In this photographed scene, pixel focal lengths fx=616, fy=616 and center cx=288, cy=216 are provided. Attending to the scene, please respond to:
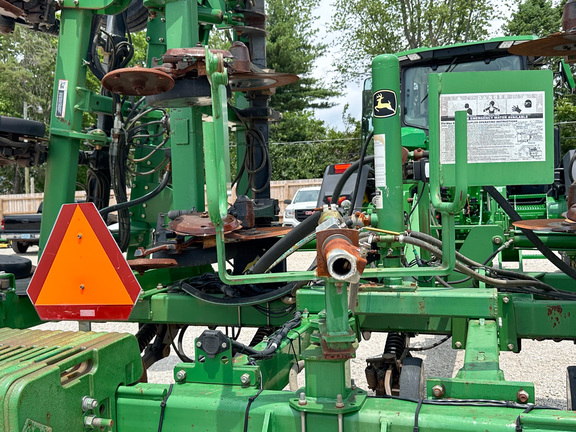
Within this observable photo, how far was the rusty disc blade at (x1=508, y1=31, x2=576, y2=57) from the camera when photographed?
2.81 meters

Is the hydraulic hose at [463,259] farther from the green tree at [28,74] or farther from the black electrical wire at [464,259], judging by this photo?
the green tree at [28,74]

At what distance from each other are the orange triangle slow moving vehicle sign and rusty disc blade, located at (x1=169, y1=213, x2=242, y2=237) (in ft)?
1.60

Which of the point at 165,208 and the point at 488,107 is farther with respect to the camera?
the point at 165,208

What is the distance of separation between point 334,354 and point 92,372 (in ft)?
2.71

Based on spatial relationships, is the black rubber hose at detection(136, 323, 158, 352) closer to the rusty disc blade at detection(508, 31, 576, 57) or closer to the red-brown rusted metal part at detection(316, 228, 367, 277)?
the red-brown rusted metal part at detection(316, 228, 367, 277)

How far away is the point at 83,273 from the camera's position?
9.20ft

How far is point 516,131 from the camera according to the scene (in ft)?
9.18

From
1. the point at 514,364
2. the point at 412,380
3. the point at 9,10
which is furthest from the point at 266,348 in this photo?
the point at 514,364

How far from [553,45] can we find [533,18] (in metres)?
33.5

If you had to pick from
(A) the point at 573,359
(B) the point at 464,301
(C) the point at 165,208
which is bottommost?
(A) the point at 573,359

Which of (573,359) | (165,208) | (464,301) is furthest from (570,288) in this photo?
(165,208)

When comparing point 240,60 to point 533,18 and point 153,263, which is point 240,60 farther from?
point 533,18

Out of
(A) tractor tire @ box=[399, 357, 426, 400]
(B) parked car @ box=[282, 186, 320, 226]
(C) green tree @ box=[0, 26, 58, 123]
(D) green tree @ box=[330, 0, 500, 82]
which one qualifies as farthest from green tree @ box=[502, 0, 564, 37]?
(A) tractor tire @ box=[399, 357, 426, 400]

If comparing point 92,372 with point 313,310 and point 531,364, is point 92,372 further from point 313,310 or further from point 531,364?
point 531,364
